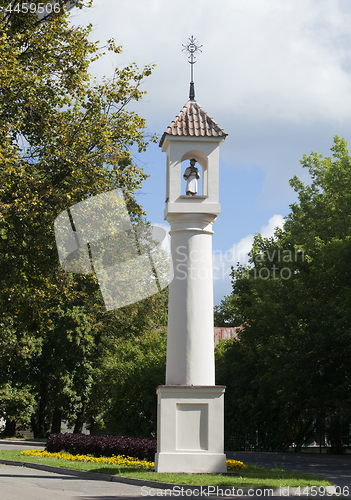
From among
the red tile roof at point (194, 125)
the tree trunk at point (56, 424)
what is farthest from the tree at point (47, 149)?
the tree trunk at point (56, 424)

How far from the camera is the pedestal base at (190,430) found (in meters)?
13.4

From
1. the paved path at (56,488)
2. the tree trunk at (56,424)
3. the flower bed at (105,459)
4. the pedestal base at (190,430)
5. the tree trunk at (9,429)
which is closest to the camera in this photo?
the paved path at (56,488)

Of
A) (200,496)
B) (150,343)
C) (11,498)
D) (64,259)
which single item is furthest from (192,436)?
(150,343)

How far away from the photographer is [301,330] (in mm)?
25375

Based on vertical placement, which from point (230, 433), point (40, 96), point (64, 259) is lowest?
point (230, 433)

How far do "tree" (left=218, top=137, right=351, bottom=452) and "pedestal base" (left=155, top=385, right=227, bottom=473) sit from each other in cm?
881

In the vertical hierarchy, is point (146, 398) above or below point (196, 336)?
below

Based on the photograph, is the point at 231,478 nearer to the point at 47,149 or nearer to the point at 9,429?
the point at 47,149

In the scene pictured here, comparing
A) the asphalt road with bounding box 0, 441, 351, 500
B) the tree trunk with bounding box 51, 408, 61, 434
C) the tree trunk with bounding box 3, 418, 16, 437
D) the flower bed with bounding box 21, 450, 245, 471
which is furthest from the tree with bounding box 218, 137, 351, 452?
the tree trunk with bounding box 3, 418, 16, 437

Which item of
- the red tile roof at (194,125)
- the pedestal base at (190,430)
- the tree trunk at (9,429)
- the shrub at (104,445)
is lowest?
the tree trunk at (9,429)

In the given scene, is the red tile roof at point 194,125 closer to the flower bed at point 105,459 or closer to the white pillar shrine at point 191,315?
the white pillar shrine at point 191,315

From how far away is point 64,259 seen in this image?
18531mm

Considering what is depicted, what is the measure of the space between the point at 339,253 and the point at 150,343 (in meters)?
13.5

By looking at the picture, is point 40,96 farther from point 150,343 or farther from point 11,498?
point 150,343
